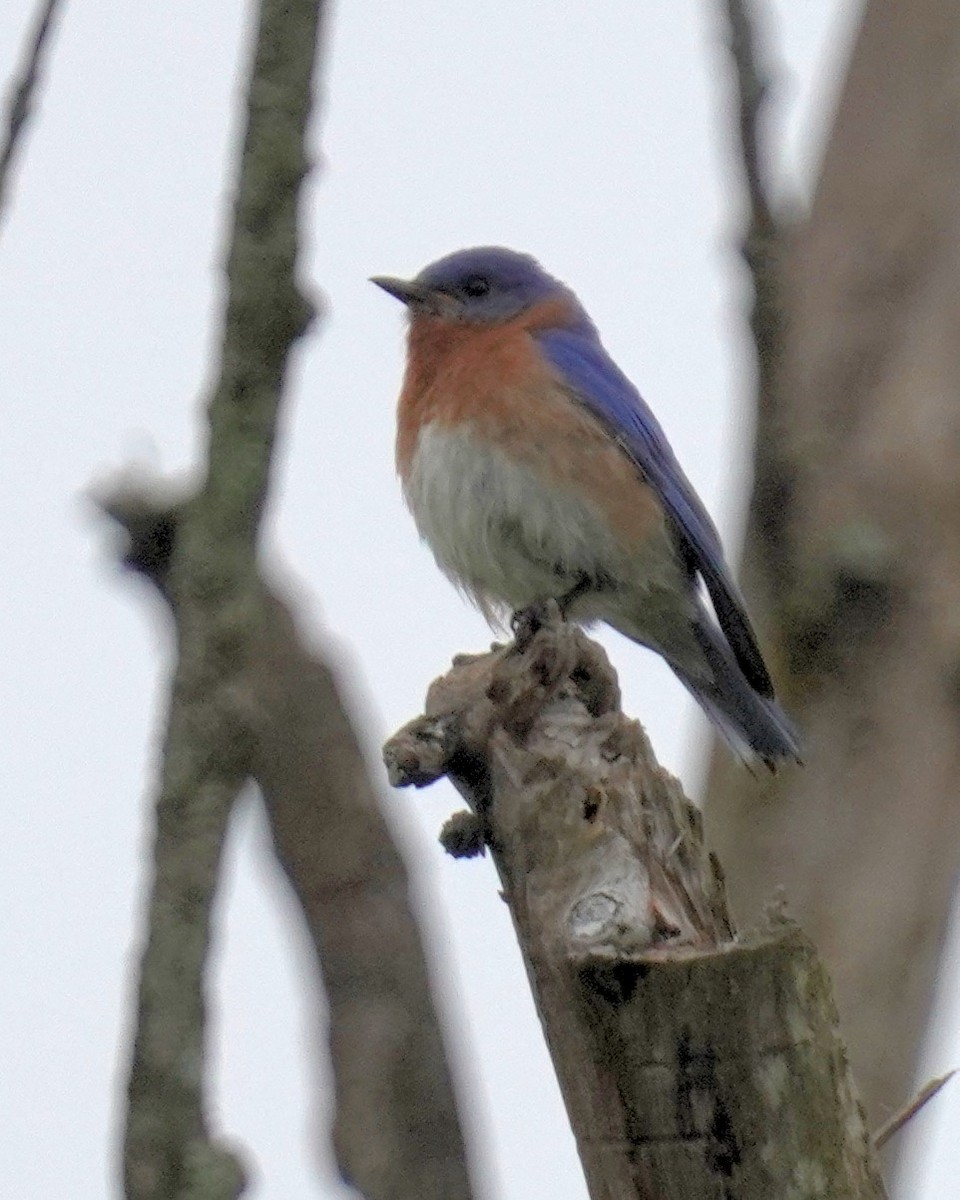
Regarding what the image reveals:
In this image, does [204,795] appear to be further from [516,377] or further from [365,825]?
[516,377]

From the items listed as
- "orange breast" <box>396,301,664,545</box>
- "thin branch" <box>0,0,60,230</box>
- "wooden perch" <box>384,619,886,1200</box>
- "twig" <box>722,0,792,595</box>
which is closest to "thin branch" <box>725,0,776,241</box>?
"twig" <box>722,0,792,595</box>

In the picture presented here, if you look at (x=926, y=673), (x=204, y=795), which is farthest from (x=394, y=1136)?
(x=204, y=795)

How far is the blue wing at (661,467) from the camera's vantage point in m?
6.43

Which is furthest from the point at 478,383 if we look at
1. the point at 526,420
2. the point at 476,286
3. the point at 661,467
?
the point at 476,286

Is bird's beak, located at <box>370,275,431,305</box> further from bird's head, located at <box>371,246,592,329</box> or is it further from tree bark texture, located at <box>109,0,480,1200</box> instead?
tree bark texture, located at <box>109,0,480,1200</box>

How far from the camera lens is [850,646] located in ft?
21.2

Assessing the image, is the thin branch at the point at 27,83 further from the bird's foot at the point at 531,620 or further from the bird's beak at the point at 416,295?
the bird's beak at the point at 416,295

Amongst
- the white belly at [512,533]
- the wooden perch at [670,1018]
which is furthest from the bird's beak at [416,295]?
the wooden perch at [670,1018]

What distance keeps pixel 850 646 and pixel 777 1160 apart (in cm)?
356

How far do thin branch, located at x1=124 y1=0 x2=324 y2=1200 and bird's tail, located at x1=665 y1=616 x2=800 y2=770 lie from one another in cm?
356

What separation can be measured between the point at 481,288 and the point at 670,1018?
4593 mm

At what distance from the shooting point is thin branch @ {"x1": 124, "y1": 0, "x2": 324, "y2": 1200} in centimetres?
274

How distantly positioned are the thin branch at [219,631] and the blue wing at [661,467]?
3.53 m

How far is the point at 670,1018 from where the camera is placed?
3.06 m
